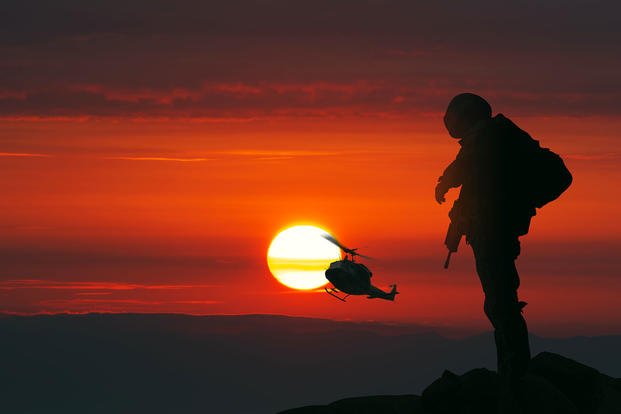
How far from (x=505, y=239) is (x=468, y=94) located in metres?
3.75

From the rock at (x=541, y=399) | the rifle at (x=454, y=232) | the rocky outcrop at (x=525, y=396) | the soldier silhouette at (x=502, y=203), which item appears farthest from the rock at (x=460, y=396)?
the rifle at (x=454, y=232)

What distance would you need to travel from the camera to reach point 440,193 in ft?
102

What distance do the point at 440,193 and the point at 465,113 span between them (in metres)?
2.10

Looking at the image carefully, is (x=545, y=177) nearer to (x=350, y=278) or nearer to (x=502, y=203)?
(x=502, y=203)

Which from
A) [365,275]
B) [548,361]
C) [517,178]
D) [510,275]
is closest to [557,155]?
[517,178]

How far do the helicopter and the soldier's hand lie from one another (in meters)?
9.42

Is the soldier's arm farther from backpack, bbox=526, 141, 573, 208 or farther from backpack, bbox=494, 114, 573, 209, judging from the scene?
backpack, bbox=526, 141, 573, 208

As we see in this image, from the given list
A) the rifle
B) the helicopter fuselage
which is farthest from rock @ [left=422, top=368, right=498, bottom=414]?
the helicopter fuselage

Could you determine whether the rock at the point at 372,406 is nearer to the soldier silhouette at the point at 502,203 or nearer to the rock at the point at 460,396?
the rock at the point at 460,396

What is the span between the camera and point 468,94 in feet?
104

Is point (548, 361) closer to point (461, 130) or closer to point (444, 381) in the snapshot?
point (444, 381)

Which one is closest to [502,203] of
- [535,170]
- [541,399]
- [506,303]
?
[535,170]

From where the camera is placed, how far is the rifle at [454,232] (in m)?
31.2

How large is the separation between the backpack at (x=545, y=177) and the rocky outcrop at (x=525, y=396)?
178 inches
